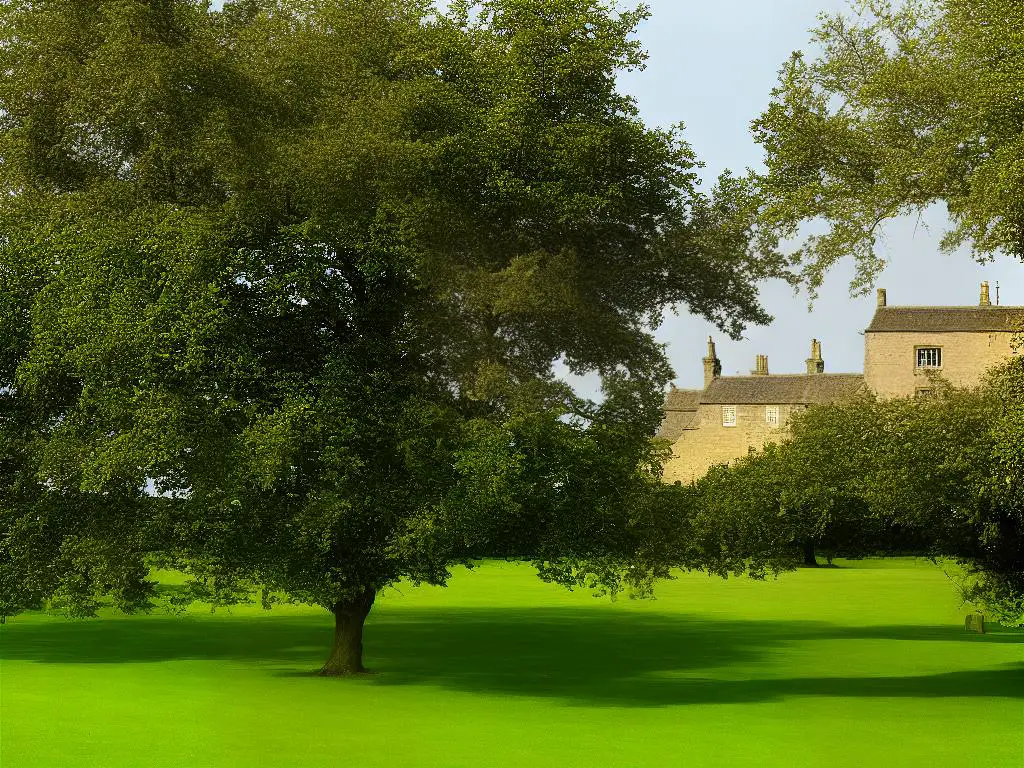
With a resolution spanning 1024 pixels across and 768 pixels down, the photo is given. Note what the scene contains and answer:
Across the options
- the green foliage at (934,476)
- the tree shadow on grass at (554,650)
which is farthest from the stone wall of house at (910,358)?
the green foliage at (934,476)

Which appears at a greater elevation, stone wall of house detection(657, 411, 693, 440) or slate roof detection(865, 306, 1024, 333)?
slate roof detection(865, 306, 1024, 333)

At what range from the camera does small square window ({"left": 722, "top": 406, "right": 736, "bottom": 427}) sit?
11075cm

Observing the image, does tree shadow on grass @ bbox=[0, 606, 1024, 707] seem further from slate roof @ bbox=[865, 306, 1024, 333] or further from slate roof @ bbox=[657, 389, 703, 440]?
slate roof @ bbox=[657, 389, 703, 440]

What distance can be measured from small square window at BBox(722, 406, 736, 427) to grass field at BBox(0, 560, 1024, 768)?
183 ft

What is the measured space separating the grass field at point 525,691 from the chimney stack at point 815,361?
6227 cm

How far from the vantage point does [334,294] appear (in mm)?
29906

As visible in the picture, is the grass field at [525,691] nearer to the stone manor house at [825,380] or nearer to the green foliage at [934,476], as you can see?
the green foliage at [934,476]

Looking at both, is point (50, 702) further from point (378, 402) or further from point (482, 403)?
point (482, 403)

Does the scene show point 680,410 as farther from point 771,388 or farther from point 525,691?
point 525,691

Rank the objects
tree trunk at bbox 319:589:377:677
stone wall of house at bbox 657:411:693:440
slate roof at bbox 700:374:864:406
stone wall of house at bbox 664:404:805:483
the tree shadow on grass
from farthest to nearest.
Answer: stone wall of house at bbox 657:411:693:440
stone wall of house at bbox 664:404:805:483
slate roof at bbox 700:374:864:406
tree trunk at bbox 319:589:377:677
the tree shadow on grass

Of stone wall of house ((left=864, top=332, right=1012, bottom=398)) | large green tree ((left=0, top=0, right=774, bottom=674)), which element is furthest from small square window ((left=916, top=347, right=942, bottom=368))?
large green tree ((left=0, top=0, right=774, bottom=674))

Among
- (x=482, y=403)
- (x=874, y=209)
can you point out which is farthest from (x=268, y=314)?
(x=874, y=209)

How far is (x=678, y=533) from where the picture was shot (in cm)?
3325

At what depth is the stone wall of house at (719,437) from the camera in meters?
110
